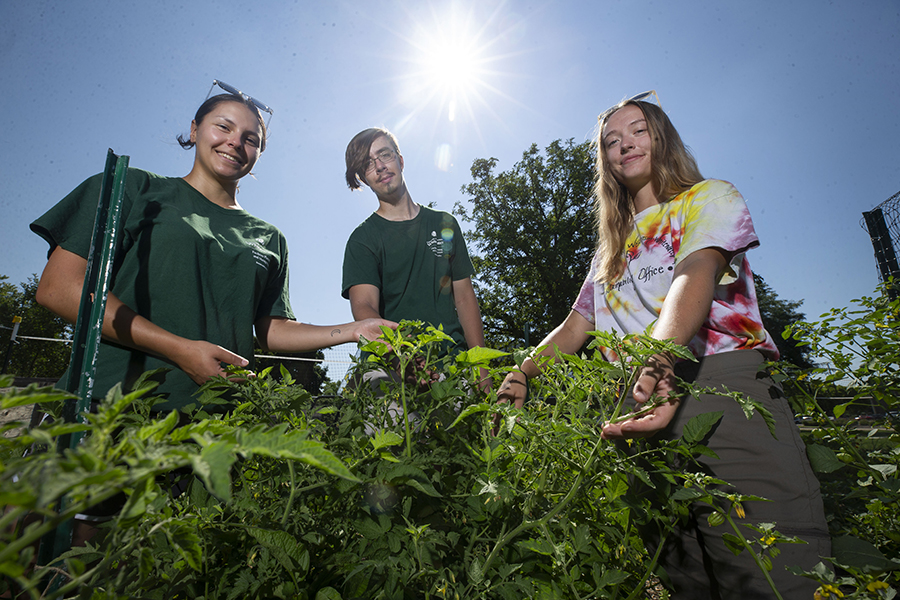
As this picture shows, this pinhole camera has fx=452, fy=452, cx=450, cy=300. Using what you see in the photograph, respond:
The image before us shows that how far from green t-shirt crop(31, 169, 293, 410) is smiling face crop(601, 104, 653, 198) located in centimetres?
156

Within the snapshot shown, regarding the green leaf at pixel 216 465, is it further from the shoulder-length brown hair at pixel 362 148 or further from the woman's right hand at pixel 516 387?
the shoulder-length brown hair at pixel 362 148

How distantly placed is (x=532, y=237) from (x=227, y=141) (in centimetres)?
2172

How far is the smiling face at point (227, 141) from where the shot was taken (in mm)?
2039

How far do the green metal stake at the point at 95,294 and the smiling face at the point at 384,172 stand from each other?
1793mm

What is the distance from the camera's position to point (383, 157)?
9.21ft

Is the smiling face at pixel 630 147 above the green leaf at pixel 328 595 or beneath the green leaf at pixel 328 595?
above

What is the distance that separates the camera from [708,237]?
1359 millimetres

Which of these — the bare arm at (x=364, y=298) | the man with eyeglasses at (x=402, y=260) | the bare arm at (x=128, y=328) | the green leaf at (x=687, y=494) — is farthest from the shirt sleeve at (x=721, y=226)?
the bare arm at (x=364, y=298)

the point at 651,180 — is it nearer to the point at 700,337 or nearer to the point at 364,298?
the point at 700,337

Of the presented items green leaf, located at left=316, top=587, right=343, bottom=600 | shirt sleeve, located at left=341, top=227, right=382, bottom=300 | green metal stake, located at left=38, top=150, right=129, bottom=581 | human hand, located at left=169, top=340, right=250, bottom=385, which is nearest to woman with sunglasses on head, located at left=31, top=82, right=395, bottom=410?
human hand, located at left=169, top=340, right=250, bottom=385

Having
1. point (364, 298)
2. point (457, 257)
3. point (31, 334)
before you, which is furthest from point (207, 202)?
point (31, 334)

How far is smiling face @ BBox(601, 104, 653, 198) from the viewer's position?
1.88 meters

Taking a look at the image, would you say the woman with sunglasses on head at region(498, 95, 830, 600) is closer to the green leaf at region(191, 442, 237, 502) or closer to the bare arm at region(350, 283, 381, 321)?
the green leaf at region(191, 442, 237, 502)

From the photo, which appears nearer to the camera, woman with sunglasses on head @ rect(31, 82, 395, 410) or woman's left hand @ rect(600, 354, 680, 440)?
woman's left hand @ rect(600, 354, 680, 440)
